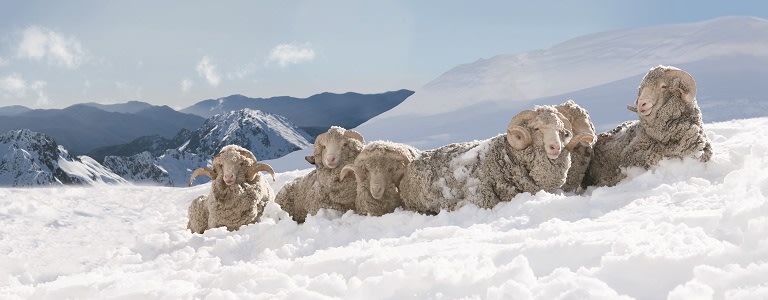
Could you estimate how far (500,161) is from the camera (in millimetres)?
7211

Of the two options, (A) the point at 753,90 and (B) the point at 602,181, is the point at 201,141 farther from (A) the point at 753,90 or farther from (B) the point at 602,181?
(B) the point at 602,181

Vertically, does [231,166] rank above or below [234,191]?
above

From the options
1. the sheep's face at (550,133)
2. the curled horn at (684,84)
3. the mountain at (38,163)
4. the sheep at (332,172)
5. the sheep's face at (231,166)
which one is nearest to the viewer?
the sheep's face at (550,133)

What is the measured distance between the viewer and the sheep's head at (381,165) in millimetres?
7672

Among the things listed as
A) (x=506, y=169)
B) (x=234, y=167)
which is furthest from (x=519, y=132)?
(x=234, y=167)

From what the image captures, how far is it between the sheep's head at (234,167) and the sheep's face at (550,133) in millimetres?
3563

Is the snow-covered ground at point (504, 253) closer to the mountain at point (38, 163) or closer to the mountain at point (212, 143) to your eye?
the mountain at point (38, 163)

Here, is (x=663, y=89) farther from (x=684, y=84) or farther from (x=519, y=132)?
(x=519, y=132)

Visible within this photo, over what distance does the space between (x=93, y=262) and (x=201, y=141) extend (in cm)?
17096

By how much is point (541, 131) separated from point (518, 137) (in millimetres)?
251

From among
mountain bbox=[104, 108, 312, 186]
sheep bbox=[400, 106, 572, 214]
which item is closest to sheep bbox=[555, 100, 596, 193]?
sheep bbox=[400, 106, 572, 214]

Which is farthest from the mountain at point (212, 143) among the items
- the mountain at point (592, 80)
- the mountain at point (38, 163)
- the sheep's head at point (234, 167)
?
the sheep's head at point (234, 167)

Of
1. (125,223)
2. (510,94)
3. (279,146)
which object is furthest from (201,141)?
(125,223)

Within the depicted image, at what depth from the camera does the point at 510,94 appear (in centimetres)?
3206
